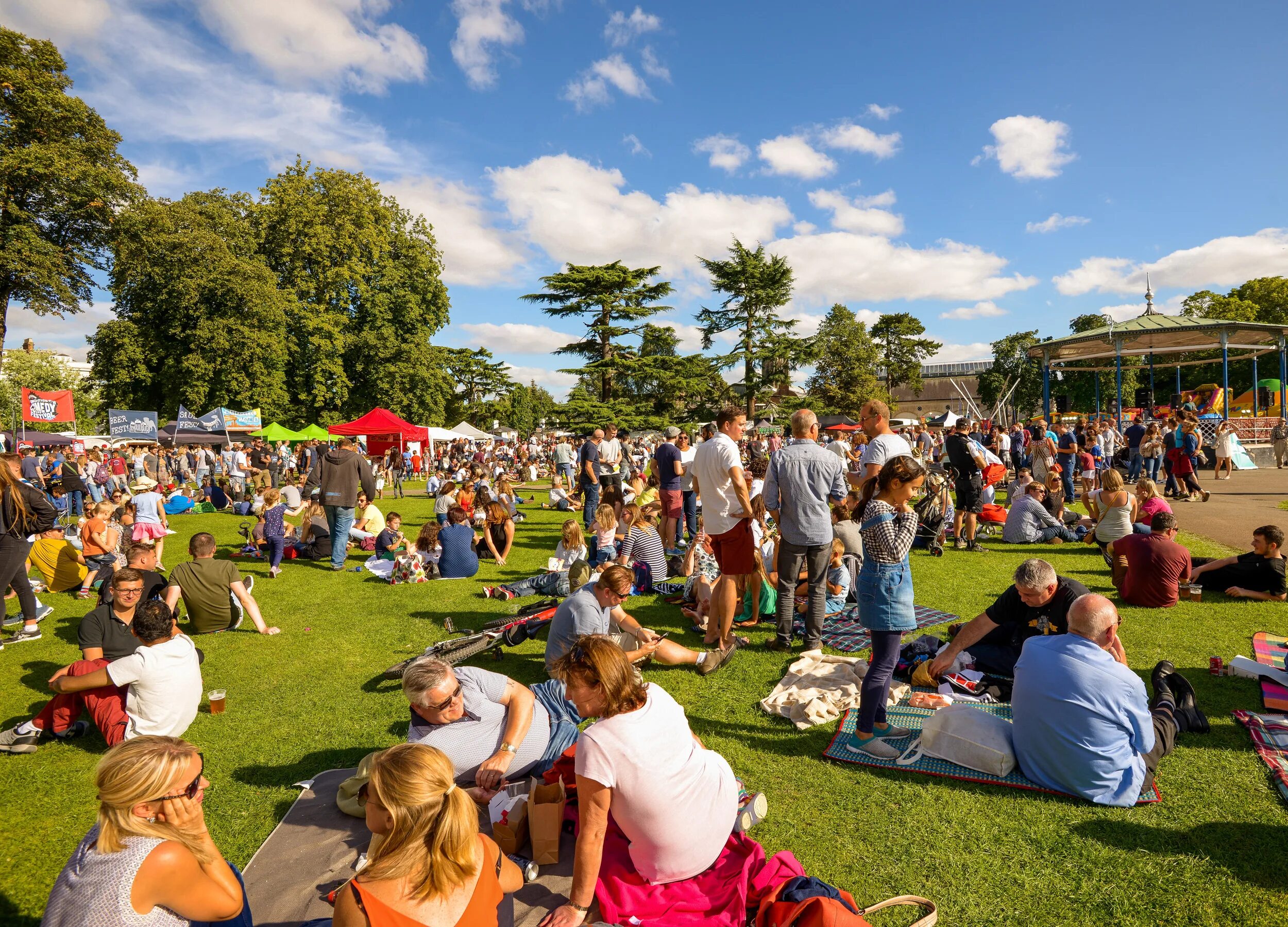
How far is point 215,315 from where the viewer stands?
28.7 m

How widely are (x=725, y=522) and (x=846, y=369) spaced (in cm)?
5467

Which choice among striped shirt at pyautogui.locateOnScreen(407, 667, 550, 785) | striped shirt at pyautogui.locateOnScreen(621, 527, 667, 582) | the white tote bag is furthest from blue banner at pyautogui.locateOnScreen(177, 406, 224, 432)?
the white tote bag

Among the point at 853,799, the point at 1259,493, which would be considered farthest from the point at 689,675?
the point at 1259,493

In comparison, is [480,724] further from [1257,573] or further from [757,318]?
[757,318]

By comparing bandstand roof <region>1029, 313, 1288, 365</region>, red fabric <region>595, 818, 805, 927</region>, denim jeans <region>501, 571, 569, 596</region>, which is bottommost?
red fabric <region>595, 818, 805, 927</region>

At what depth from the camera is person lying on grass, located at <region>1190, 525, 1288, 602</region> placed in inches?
259

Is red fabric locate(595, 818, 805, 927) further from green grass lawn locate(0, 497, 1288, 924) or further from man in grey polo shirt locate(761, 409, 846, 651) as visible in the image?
man in grey polo shirt locate(761, 409, 846, 651)

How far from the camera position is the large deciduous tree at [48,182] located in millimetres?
23531

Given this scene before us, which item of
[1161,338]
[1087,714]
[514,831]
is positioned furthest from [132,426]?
[1161,338]

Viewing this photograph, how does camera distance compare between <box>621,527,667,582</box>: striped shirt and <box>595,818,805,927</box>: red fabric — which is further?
<box>621,527,667,582</box>: striped shirt

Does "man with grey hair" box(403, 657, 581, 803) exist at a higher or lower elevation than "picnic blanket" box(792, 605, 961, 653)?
higher

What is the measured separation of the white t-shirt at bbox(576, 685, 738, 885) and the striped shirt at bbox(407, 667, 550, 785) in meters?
1.21

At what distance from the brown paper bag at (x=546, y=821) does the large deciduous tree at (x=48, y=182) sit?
30770mm

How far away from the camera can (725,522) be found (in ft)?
19.0
